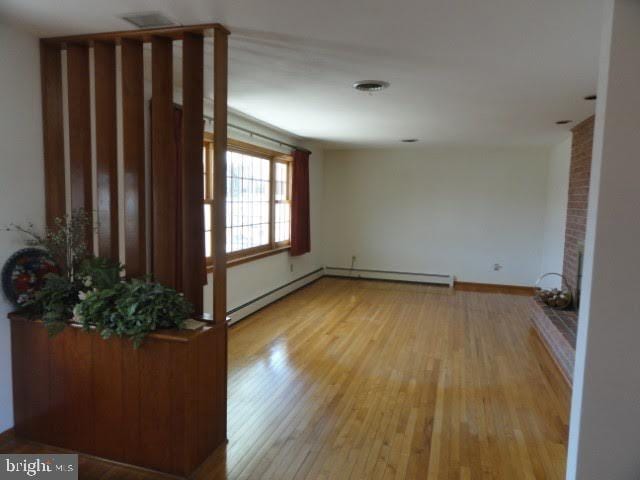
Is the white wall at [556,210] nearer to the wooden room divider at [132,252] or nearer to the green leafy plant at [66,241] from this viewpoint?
the wooden room divider at [132,252]

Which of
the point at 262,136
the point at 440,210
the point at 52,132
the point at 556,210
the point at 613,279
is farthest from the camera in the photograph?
the point at 440,210

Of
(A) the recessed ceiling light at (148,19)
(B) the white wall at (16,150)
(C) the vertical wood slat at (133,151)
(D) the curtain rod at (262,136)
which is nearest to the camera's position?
(A) the recessed ceiling light at (148,19)

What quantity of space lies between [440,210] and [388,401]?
4.58 meters

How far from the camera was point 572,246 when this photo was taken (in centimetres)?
464

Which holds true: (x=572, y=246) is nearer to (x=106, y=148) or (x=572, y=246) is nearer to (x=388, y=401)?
(x=388, y=401)

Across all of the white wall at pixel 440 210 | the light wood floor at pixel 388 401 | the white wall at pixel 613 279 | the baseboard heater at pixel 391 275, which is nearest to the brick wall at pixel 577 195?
the light wood floor at pixel 388 401

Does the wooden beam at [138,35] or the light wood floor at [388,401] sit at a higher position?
the wooden beam at [138,35]

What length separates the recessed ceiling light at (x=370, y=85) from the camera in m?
3.04

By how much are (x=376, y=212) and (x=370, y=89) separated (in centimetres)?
425

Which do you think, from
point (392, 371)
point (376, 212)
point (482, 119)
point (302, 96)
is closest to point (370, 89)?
point (302, 96)

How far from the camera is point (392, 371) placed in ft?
11.6

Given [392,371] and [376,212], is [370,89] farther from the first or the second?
[376,212]

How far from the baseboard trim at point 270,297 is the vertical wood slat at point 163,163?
2248 millimetres

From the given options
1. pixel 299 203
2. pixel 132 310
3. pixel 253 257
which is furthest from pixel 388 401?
pixel 299 203
